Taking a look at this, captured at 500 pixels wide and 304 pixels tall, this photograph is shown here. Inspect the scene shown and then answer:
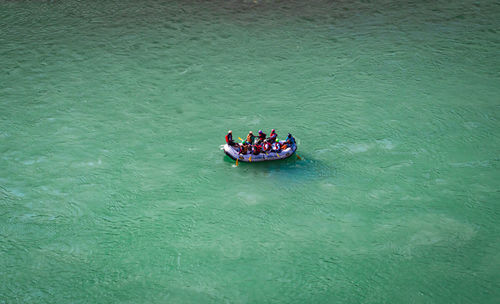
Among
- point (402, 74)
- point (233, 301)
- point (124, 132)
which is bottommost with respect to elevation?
point (233, 301)

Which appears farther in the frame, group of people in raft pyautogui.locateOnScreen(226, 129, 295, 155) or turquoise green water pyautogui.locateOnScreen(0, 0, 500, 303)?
group of people in raft pyautogui.locateOnScreen(226, 129, 295, 155)

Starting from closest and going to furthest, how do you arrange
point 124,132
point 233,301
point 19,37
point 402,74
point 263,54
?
point 233,301
point 124,132
point 402,74
point 263,54
point 19,37

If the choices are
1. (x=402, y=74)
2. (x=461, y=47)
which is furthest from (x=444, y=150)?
(x=461, y=47)

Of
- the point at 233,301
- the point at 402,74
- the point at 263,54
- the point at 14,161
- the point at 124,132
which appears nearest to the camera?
the point at 233,301

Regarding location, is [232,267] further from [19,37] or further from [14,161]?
[19,37]

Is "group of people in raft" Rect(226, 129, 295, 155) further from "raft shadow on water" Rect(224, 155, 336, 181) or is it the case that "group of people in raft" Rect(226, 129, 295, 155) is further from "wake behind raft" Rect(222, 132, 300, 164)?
"raft shadow on water" Rect(224, 155, 336, 181)

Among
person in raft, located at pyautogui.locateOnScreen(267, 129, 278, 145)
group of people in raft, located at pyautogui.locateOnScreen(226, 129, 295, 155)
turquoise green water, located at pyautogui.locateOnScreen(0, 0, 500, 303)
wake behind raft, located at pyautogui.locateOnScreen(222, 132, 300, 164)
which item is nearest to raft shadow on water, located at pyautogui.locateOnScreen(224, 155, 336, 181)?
turquoise green water, located at pyautogui.locateOnScreen(0, 0, 500, 303)

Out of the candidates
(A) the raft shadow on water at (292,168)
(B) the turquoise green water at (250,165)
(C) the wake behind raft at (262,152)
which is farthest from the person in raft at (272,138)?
(B) the turquoise green water at (250,165)

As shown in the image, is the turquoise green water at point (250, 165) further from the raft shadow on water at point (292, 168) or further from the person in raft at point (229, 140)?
the person in raft at point (229, 140)
